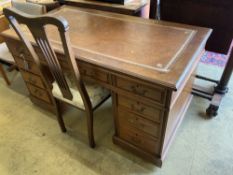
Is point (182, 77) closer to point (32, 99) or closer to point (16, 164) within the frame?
point (16, 164)

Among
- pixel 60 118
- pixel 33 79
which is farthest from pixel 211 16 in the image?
pixel 33 79

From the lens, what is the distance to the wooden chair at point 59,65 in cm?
95

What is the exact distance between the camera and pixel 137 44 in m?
1.19

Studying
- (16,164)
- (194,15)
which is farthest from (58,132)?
(194,15)

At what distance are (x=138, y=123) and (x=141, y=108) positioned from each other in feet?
0.50

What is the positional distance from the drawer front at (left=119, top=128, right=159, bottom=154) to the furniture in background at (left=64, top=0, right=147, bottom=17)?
0.87 m

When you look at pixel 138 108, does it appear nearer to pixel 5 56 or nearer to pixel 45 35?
pixel 45 35

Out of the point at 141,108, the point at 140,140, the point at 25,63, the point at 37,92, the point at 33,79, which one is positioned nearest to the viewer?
the point at 141,108

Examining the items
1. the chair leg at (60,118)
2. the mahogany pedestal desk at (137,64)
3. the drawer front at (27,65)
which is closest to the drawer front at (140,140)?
the mahogany pedestal desk at (137,64)

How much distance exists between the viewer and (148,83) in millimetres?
977

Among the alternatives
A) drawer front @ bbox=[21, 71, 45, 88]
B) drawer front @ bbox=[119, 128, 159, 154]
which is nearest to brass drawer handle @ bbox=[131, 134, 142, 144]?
drawer front @ bbox=[119, 128, 159, 154]

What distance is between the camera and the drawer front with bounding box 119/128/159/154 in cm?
132

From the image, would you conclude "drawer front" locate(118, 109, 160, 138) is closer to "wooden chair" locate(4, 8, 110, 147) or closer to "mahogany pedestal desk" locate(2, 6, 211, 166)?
"mahogany pedestal desk" locate(2, 6, 211, 166)

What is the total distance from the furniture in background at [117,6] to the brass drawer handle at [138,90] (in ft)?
2.33
